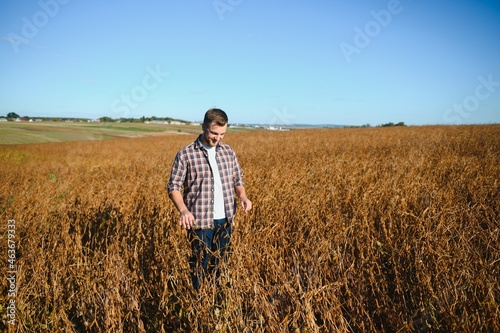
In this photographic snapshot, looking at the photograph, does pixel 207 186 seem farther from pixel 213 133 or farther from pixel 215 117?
pixel 215 117

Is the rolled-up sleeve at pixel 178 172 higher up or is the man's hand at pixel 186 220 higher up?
the rolled-up sleeve at pixel 178 172

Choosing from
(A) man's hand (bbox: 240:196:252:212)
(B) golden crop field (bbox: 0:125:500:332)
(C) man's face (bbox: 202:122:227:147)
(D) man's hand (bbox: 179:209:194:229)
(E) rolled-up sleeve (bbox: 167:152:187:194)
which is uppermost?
(C) man's face (bbox: 202:122:227:147)

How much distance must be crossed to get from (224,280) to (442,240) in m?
1.82

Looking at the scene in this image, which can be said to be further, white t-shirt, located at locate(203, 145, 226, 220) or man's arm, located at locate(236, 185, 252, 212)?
white t-shirt, located at locate(203, 145, 226, 220)

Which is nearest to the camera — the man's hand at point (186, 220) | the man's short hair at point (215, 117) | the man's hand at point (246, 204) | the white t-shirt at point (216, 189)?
the man's hand at point (186, 220)

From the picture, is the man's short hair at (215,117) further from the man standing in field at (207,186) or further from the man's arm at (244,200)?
the man's arm at (244,200)

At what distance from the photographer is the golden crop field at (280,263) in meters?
1.75

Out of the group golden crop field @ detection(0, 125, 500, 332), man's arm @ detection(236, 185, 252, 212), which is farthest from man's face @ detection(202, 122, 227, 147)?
golden crop field @ detection(0, 125, 500, 332)

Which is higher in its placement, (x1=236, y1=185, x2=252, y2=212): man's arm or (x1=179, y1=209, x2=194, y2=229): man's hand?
(x1=236, y1=185, x2=252, y2=212): man's arm

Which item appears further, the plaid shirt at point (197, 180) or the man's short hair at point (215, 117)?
the plaid shirt at point (197, 180)

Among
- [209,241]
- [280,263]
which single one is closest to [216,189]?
[209,241]

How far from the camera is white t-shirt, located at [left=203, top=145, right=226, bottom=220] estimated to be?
2422 millimetres

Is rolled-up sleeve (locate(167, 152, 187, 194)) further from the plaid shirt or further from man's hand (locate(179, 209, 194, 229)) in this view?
man's hand (locate(179, 209, 194, 229))

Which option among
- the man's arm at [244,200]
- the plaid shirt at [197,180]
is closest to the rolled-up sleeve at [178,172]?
the plaid shirt at [197,180]
